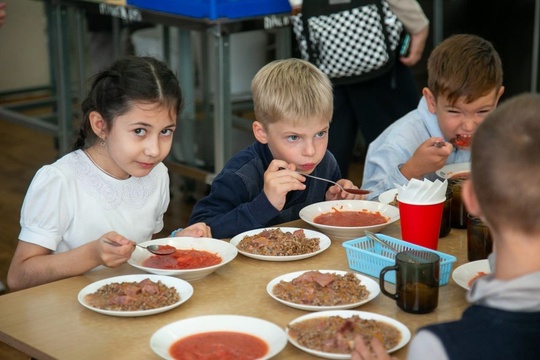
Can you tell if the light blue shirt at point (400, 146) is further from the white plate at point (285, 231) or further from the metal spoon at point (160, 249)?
the metal spoon at point (160, 249)

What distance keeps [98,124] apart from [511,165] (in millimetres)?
1343

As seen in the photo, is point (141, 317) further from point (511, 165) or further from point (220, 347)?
point (511, 165)

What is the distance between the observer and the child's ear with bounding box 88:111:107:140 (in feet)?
7.82

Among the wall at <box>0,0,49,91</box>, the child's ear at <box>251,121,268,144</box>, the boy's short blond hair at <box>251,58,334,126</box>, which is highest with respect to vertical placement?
the boy's short blond hair at <box>251,58,334,126</box>

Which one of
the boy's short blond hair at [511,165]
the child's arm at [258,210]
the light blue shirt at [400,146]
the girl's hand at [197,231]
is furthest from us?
the light blue shirt at [400,146]

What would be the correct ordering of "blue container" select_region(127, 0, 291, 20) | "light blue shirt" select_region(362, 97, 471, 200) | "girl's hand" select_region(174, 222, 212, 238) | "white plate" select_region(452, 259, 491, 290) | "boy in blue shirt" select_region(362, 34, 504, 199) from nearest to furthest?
"white plate" select_region(452, 259, 491, 290) → "girl's hand" select_region(174, 222, 212, 238) → "boy in blue shirt" select_region(362, 34, 504, 199) → "light blue shirt" select_region(362, 97, 471, 200) → "blue container" select_region(127, 0, 291, 20)

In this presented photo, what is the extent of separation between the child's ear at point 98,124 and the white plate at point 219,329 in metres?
0.86

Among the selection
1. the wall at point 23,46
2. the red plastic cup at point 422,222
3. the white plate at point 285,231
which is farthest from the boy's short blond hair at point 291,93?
the wall at point 23,46

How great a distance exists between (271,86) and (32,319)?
1.04 m

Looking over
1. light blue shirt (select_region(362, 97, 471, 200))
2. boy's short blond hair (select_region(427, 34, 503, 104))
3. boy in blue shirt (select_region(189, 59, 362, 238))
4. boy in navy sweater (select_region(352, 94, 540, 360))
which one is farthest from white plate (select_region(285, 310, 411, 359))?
boy's short blond hair (select_region(427, 34, 503, 104))

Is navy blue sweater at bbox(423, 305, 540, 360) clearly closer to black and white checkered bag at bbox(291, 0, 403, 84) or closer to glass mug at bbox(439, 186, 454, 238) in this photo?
glass mug at bbox(439, 186, 454, 238)

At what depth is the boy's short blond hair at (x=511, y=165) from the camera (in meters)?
1.33

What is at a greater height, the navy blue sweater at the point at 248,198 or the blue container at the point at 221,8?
the blue container at the point at 221,8

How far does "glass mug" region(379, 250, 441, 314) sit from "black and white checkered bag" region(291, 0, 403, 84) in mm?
2282
